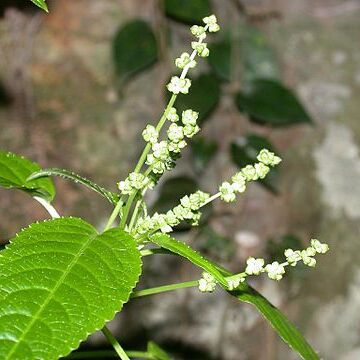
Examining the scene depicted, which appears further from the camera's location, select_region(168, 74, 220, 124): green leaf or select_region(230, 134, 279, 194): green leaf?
select_region(230, 134, 279, 194): green leaf

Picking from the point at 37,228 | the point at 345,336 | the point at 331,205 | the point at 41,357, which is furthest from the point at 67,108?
the point at 41,357

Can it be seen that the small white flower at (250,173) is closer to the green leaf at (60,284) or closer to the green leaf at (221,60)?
the green leaf at (60,284)

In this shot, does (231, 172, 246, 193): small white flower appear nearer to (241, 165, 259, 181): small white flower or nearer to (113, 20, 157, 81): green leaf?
(241, 165, 259, 181): small white flower

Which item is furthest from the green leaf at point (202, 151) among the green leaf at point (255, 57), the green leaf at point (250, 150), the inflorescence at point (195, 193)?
the inflorescence at point (195, 193)

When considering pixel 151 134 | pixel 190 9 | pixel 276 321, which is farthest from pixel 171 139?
pixel 190 9

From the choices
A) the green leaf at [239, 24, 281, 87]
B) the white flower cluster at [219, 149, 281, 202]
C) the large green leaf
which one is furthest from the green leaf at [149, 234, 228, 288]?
the green leaf at [239, 24, 281, 87]

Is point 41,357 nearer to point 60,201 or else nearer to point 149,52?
point 60,201
